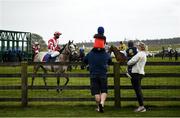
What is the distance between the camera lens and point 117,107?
44.4 feet

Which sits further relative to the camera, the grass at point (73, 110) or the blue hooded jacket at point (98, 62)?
the blue hooded jacket at point (98, 62)

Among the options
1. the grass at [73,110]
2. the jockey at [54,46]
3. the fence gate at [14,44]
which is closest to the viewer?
the grass at [73,110]

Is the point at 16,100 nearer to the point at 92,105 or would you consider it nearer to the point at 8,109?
the point at 8,109

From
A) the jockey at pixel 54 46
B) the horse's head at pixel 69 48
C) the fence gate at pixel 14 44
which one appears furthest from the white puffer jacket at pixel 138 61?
the fence gate at pixel 14 44

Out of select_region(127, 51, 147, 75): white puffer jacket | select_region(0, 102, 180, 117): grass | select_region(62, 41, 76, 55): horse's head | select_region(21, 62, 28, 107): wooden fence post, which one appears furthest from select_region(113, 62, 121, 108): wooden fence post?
select_region(62, 41, 76, 55): horse's head

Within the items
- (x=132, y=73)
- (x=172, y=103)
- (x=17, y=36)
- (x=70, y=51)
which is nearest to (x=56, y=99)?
(x=132, y=73)

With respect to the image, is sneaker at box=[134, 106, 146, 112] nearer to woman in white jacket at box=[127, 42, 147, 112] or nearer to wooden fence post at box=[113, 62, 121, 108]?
woman in white jacket at box=[127, 42, 147, 112]

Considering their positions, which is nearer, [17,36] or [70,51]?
[70,51]

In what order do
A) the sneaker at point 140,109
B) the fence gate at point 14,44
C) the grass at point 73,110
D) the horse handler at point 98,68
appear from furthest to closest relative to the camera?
the fence gate at point 14,44 → the sneaker at point 140,109 → the horse handler at point 98,68 → the grass at point 73,110

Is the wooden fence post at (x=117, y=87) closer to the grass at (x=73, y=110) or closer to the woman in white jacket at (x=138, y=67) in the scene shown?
the grass at (x=73, y=110)

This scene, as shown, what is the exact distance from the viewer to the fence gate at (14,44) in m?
45.3

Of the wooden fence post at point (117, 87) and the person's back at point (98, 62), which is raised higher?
the person's back at point (98, 62)

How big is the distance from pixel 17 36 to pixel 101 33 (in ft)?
126

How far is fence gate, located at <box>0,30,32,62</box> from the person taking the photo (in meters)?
45.3
